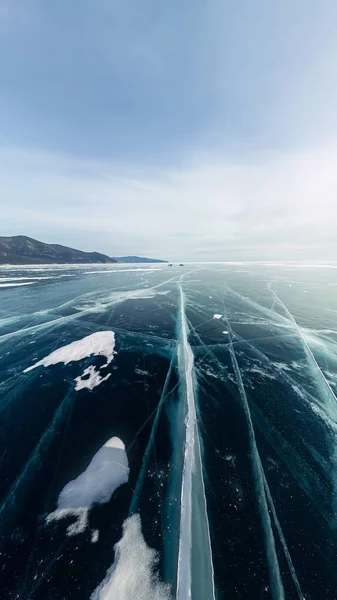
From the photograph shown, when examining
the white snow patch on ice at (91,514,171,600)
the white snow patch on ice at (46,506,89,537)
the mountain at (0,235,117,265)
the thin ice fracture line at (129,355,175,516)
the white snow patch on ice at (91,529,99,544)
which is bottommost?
the white snow patch on ice at (46,506,89,537)

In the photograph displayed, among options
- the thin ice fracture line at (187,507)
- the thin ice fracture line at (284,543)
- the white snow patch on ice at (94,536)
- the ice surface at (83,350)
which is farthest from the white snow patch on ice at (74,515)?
the ice surface at (83,350)

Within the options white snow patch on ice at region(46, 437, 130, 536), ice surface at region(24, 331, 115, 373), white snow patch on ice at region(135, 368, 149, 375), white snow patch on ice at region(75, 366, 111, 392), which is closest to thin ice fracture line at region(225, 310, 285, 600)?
white snow patch on ice at region(46, 437, 130, 536)

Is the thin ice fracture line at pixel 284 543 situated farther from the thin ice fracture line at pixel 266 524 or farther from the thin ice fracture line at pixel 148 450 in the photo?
the thin ice fracture line at pixel 148 450

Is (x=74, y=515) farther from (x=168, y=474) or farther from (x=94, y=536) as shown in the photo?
(x=168, y=474)

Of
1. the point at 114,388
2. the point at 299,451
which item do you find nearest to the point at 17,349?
the point at 114,388

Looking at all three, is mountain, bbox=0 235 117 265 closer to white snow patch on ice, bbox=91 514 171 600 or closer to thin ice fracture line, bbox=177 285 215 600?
thin ice fracture line, bbox=177 285 215 600

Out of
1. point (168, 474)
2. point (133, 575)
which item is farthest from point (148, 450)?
point (133, 575)
